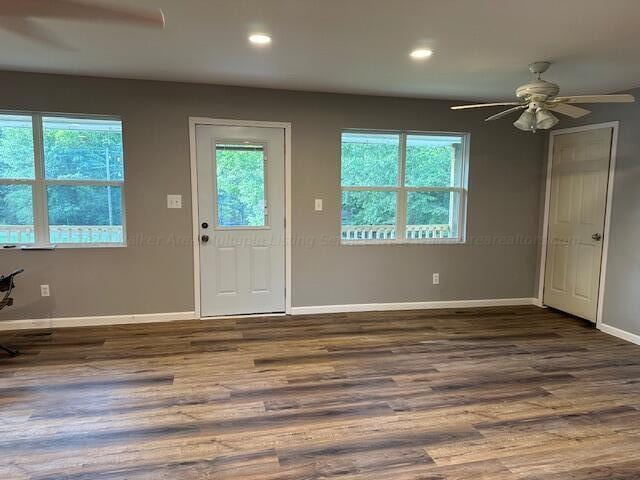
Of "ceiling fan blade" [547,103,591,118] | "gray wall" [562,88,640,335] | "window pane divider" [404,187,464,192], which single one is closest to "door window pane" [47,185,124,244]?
"window pane divider" [404,187,464,192]

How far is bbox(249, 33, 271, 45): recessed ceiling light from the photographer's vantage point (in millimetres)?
2627

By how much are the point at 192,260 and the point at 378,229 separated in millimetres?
2014

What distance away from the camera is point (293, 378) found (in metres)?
2.85

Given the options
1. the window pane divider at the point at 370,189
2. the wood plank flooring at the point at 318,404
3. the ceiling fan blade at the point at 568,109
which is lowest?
the wood plank flooring at the point at 318,404

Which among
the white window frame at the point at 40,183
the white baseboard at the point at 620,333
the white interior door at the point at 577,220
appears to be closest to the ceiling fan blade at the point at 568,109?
the white interior door at the point at 577,220

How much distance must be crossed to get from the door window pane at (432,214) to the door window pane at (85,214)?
3.05m

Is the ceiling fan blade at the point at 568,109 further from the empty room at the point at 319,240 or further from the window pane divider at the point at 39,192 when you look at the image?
the window pane divider at the point at 39,192

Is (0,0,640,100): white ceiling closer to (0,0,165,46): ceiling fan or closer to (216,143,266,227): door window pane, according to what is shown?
(0,0,165,46): ceiling fan

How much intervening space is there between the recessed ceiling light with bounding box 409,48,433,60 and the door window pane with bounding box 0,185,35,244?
355cm

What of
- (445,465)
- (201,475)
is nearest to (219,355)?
(201,475)

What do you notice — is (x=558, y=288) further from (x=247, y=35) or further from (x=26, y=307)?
(x=26, y=307)

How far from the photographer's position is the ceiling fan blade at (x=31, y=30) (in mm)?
2391

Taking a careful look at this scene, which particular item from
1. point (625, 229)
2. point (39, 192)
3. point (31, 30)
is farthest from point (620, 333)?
point (39, 192)

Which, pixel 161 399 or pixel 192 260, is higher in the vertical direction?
pixel 192 260
